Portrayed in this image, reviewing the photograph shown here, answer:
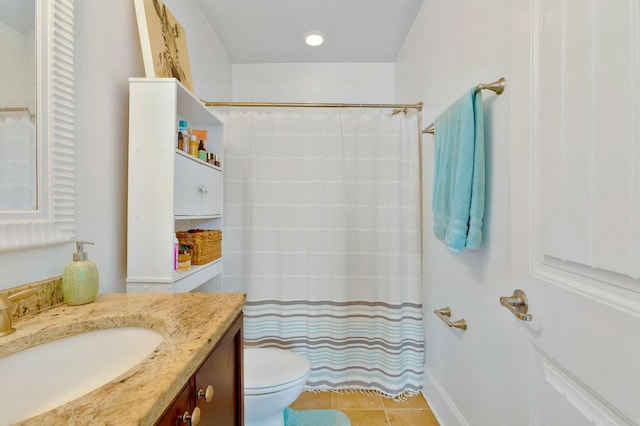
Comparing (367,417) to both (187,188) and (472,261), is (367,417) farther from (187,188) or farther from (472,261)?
(187,188)

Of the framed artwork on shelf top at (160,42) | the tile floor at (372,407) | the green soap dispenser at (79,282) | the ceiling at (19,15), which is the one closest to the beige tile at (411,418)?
the tile floor at (372,407)

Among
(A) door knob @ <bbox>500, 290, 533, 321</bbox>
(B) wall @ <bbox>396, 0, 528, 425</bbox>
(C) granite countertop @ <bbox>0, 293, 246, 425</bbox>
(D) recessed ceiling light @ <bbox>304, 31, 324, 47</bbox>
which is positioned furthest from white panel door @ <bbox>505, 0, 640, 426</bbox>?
(D) recessed ceiling light @ <bbox>304, 31, 324, 47</bbox>

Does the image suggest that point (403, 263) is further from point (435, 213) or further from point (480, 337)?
point (480, 337)

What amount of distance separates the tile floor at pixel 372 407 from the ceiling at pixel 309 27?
2.47 meters

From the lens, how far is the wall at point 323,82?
2.63 metres

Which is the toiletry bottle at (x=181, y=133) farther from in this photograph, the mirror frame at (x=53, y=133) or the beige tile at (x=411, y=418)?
the beige tile at (x=411, y=418)

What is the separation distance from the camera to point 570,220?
60 centimetres

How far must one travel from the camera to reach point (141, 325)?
2.55 feet

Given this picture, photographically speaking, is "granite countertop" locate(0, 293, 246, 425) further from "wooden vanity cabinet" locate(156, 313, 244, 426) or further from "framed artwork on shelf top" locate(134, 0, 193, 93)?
"framed artwork on shelf top" locate(134, 0, 193, 93)

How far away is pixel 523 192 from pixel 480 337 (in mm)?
757

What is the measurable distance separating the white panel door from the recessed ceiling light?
172 centimetres

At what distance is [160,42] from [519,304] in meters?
1.62

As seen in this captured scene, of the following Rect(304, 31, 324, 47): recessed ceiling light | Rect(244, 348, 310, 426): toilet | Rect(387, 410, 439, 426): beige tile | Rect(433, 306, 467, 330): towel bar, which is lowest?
Rect(387, 410, 439, 426): beige tile

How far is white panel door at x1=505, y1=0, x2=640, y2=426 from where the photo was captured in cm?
48
